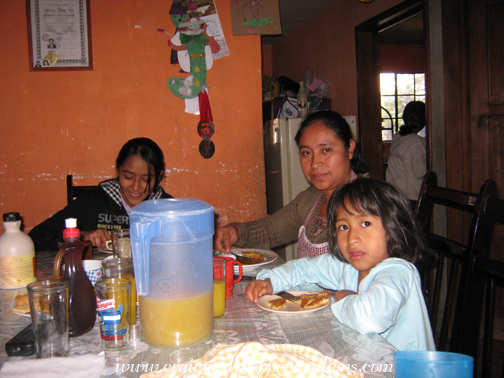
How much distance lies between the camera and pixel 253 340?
840 millimetres

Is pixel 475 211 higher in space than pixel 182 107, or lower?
lower

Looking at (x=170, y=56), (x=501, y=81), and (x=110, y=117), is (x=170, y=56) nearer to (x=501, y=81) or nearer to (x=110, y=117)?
(x=110, y=117)

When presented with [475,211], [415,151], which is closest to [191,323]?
[475,211]

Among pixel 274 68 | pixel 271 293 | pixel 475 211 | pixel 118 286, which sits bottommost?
pixel 271 293

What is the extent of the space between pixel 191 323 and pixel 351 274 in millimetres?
623

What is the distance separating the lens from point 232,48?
9.14 feet

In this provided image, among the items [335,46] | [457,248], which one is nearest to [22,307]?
[457,248]

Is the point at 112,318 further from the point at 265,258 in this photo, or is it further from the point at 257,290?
the point at 265,258

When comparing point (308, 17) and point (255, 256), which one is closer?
point (255, 256)

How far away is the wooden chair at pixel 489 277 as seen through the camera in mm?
930

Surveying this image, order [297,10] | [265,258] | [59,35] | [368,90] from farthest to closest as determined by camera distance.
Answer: [297,10]
[368,90]
[59,35]
[265,258]

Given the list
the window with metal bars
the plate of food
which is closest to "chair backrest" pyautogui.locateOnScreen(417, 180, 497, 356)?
the plate of food

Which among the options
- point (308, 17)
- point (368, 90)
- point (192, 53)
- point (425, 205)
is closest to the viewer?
point (425, 205)

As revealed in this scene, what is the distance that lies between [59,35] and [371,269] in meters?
2.59
